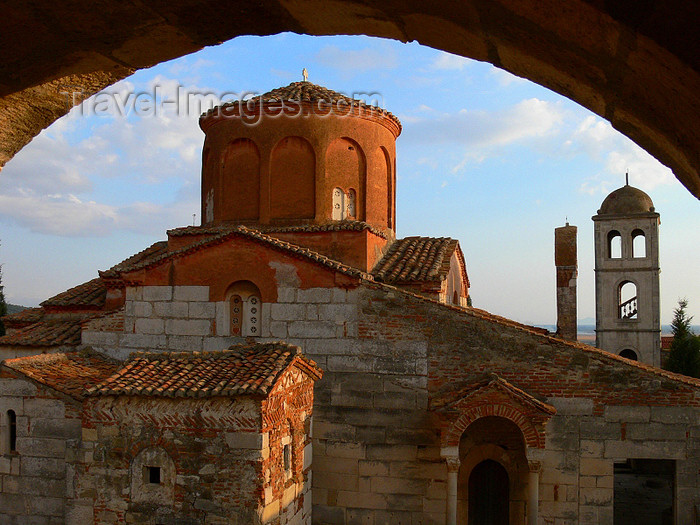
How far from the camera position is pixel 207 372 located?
805cm

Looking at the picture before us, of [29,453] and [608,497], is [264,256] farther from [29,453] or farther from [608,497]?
[608,497]

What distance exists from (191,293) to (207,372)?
2728mm

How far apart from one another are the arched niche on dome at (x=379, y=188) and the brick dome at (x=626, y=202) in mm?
11879

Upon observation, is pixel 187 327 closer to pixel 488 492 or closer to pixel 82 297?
pixel 82 297

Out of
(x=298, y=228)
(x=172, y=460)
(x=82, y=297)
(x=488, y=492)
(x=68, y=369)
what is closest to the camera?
(x=172, y=460)

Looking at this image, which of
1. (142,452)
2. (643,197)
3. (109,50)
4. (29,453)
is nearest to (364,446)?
(142,452)

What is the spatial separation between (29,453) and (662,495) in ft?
43.2

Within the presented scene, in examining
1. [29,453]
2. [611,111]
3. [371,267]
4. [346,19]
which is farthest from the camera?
[371,267]

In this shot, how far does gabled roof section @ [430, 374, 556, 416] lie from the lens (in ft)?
27.7

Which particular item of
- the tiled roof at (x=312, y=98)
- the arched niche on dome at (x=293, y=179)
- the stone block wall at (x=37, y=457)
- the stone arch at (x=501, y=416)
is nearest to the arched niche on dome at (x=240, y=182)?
the arched niche on dome at (x=293, y=179)

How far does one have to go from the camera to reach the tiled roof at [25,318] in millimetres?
12836

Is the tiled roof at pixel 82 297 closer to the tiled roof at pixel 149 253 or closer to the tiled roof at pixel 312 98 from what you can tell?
the tiled roof at pixel 149 253

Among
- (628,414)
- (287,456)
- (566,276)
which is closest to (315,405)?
(287,456)

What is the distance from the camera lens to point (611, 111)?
170 centimetres
